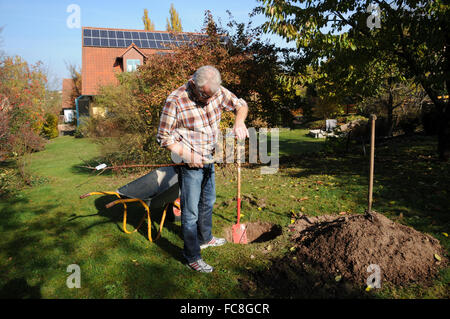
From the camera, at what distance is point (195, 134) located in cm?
291

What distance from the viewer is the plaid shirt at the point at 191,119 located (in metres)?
2.74

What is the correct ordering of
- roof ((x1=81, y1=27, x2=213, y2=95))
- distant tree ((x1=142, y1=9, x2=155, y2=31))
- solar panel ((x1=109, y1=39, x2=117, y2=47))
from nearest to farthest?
roof ((x1=81, y1=27, x2=213, y2=95)), solar panel ((x1=109, y1=39, x2=117, y2=47)), distant tree ((x1=142, y1=9, x2=155, y2=31))

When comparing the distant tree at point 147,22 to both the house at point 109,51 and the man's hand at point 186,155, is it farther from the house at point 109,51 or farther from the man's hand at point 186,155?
the man's hand at point 186,155

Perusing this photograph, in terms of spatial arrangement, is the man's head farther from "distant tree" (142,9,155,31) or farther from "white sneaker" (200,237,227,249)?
"distant tree" (142,9,155,31)

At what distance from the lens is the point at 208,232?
345 centimetres

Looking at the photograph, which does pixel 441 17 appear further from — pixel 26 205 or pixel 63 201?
pixel 26 205

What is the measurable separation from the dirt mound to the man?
1201mm

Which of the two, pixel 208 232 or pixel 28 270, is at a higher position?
pixel 208 232

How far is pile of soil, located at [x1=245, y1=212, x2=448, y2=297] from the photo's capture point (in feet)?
8.81

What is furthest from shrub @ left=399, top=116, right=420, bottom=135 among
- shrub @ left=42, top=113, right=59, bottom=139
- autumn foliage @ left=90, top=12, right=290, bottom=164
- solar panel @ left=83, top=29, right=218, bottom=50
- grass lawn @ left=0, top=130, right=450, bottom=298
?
shrub @ left=42, top=113, right=59, bottom=139

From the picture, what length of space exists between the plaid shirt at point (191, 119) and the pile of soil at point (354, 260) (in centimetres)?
145

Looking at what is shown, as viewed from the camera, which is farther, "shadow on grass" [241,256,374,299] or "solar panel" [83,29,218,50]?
"solar panel" [83,29,218,50]

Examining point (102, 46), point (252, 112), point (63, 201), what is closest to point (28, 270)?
point (63, 201)

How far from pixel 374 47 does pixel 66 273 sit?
696cm
